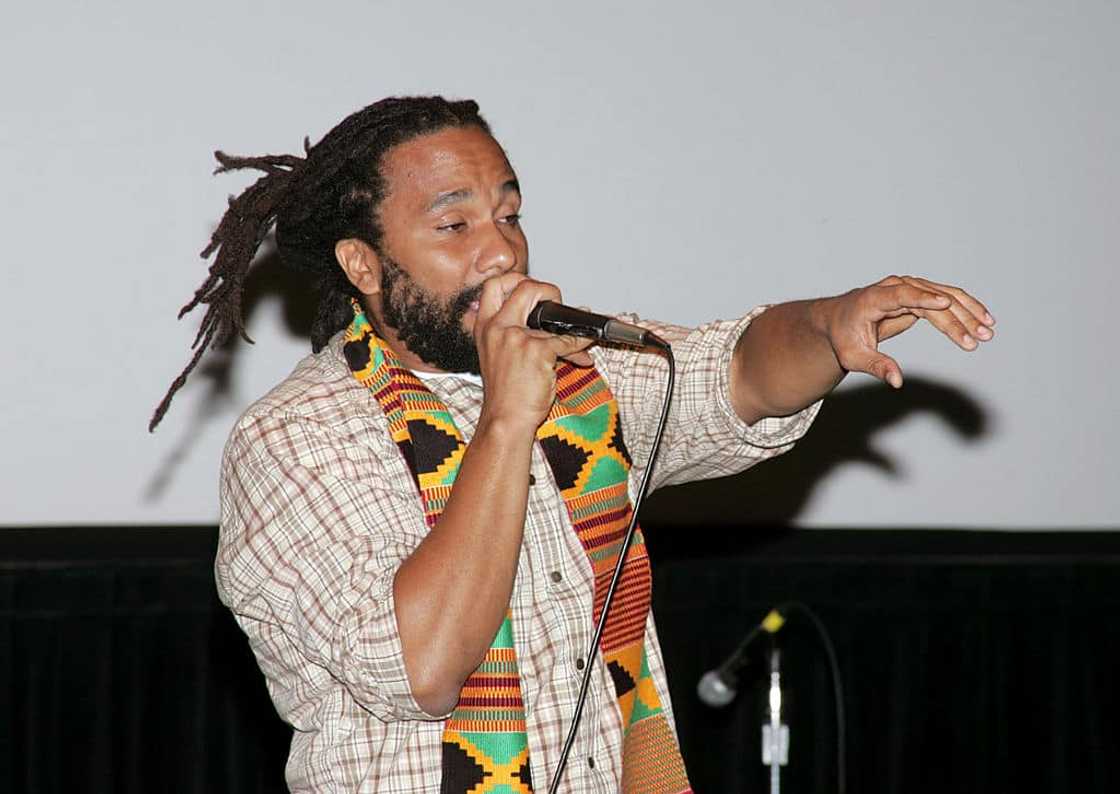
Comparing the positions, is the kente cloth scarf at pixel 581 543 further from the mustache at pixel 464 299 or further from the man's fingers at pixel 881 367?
the man's fingers at pixel 881 367

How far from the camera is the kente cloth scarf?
6.18ft

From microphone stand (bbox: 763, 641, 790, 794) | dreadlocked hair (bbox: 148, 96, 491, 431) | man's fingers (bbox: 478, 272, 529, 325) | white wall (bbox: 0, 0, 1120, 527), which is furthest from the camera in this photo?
white wall (bbox: 0, 0, 1120, 527)

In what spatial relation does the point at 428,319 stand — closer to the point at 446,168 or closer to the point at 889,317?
the point at 446,168

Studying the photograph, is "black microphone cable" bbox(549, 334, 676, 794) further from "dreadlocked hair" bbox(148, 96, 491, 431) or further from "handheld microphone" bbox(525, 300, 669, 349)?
"dreadlocked hair" bbox(148, 96, 491, 431)

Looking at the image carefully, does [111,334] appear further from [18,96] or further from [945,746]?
[945,746]

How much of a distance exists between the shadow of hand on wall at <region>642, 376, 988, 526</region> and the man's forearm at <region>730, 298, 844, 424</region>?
1603 mm

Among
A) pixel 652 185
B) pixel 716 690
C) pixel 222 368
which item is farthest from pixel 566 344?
pixel 652 185

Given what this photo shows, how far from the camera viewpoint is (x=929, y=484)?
3832 mm

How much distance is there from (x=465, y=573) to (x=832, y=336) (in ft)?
1.84

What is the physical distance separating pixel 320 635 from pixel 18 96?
1.99 m

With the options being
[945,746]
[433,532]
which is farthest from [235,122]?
[945,746]

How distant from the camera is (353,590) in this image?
1766mm

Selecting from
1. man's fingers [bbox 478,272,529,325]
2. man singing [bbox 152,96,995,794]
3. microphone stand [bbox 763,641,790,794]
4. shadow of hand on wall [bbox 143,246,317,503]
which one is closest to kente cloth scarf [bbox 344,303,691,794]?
man singing [bbox 152,96,995,794]

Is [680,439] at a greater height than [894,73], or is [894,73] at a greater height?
[894,73]
